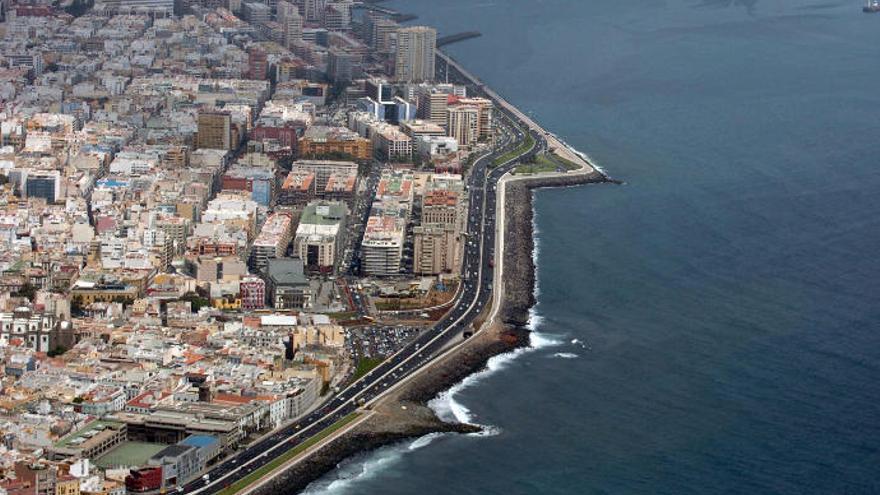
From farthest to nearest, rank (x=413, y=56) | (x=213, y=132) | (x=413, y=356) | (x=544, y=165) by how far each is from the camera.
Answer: (x=413, y=56) < (x=544, y=165) < (x=213, y=132) < (x=413, y=356)

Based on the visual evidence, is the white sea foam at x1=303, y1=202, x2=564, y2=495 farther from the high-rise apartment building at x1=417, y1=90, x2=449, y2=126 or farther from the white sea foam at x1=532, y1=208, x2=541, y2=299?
the high-rise apartment building at x1=417, y1=90, x2=449, y2=126

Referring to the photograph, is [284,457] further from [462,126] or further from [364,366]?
[462,126]

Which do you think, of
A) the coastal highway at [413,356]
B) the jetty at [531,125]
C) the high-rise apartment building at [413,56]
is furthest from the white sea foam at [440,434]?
the high-rise apartment building at [413,56]

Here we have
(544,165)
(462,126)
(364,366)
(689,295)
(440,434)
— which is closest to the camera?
(440,434)

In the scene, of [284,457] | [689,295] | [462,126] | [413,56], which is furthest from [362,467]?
[413,56]

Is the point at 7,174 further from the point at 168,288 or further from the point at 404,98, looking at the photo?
the point at 404,98

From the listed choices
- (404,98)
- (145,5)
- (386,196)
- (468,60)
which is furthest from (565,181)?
(145,5)

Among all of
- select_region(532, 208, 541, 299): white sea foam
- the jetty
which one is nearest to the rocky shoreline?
select_region(532, 208, 541, 299): white sea foam
